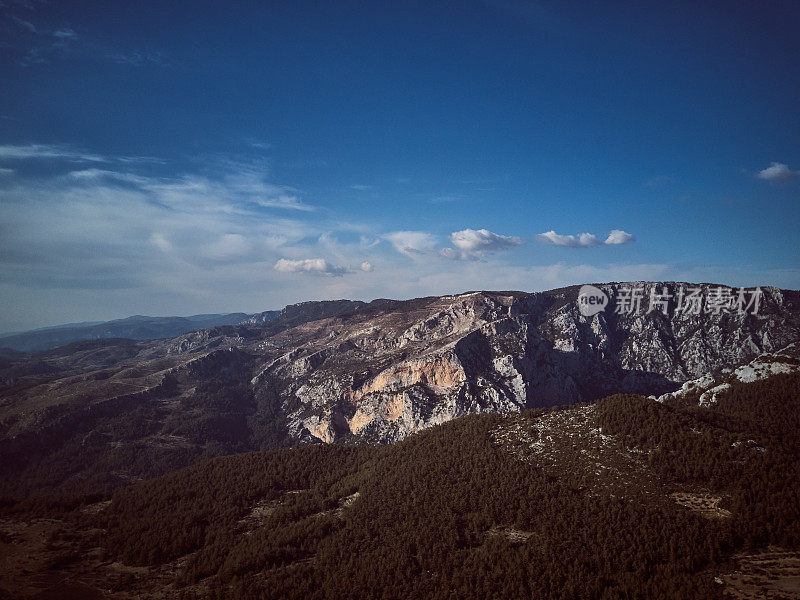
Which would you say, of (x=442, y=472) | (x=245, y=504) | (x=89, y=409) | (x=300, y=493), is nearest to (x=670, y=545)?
(x=442, y=472)

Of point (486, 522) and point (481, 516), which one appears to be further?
point (481, 516)

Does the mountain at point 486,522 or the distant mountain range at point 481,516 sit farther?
the distant mountain range at point 481,516

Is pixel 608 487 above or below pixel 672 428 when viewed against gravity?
below

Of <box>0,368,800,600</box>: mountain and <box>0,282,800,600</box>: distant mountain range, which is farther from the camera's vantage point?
<box>0,282,800,600</box>: distant mountain range

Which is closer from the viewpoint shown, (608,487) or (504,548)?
(504,548)

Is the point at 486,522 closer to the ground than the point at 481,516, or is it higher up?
closer to the ground

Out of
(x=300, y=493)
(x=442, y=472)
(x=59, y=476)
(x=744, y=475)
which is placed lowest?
(x=59, y=476)

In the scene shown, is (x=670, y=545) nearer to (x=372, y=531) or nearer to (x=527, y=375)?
(x=372, y=531)

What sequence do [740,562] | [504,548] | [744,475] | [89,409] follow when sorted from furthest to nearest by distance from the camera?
[89,409], [744,475], [504,548], [740,562]
